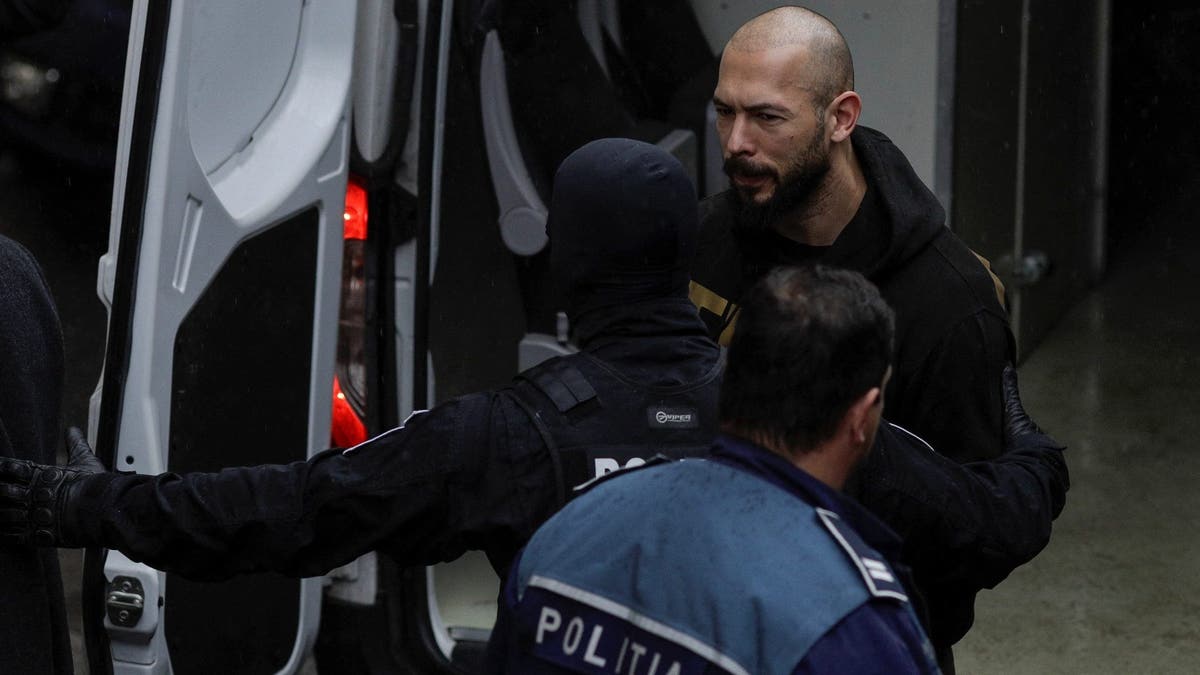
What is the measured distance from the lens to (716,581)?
162cm

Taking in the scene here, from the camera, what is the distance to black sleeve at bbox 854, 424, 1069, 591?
7.46 ft

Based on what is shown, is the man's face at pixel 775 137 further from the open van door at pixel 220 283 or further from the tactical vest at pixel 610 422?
the open van door at pixel 220 283

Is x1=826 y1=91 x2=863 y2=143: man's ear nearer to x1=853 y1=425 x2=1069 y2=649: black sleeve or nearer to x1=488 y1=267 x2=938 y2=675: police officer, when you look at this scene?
x1=853 y1=425 x2=1069 y2=649: black sleeve

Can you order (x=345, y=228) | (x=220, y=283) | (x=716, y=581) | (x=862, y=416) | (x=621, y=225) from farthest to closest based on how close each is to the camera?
(x=345, y=228)
(x=220, y=283)
(x=621, y=225)
(x=862, y=416)
(x=716, y=581)

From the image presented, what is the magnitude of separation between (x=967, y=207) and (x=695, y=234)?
2411mm

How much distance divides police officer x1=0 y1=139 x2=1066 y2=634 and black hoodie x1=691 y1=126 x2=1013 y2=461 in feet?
1.04

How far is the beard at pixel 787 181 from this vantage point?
108 inches

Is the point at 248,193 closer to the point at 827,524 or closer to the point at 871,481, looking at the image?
the point at 871,481

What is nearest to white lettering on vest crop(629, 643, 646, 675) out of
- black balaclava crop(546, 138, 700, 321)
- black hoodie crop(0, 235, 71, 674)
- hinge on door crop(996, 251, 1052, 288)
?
black balaclava crop(546, 138, 700, 321)

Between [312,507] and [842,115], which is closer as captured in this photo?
[312,507]

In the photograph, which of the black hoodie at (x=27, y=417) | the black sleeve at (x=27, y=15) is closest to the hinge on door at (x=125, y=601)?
the black hoodie at (x=27, y=417)

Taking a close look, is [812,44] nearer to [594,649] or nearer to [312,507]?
[312,507]

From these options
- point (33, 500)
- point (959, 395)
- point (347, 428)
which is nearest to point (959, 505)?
point (959, 395)

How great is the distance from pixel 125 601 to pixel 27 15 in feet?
9.98
